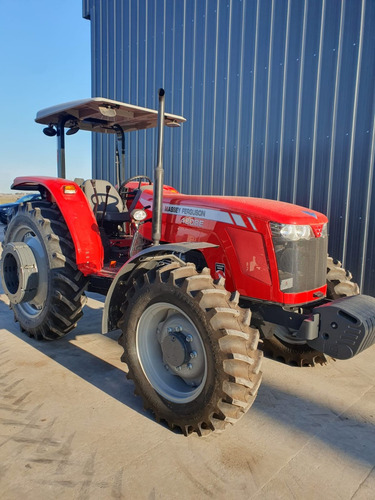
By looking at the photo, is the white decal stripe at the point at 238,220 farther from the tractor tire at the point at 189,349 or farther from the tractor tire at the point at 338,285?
the tractor tire at the point at 338,285

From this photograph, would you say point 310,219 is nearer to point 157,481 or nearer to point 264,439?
point 264,439

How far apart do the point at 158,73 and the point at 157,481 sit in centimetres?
725

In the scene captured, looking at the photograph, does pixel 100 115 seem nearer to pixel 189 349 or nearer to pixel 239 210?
pixel 239 210

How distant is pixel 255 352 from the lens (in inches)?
98.0

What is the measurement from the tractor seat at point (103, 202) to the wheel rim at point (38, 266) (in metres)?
0.69

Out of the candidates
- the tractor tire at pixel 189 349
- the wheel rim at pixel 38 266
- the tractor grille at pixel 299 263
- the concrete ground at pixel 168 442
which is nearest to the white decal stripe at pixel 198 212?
the tractor grille at pixel 299 263

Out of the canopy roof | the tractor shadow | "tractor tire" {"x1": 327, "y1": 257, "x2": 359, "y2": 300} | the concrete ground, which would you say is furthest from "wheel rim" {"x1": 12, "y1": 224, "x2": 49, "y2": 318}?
"tractor tire" {"x1": 327, "y1": 257, "x2": 359, "y2": 300}

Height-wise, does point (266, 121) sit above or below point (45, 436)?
above

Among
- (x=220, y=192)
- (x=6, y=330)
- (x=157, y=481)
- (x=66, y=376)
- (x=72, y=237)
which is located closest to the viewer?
(x=157, y=481)

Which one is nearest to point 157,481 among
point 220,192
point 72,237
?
point 72,237

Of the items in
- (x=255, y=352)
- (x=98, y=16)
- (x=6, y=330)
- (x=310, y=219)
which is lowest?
(x=6, y=330)

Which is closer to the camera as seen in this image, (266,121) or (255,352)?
(255,352)

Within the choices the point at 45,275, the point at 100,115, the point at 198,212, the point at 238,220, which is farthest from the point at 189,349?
the point at 100,115

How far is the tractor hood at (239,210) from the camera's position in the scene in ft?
9.67
